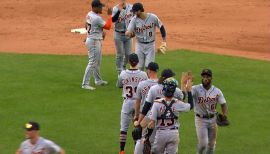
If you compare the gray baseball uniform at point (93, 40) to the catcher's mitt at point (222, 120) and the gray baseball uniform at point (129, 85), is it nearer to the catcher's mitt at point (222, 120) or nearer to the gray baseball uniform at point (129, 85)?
the gray baseball uniform at point (129, 85)

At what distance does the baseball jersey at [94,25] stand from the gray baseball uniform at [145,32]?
115 centimetres

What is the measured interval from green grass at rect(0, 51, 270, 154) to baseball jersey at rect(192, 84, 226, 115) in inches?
58.4

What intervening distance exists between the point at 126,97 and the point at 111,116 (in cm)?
299

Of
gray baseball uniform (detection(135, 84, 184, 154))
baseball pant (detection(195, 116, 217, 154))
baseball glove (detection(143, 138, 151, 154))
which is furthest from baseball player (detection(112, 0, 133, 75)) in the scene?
baseball glove (detection(143, 138, 151, 154))

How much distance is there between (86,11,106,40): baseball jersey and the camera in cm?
1944

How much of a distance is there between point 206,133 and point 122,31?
267 inches

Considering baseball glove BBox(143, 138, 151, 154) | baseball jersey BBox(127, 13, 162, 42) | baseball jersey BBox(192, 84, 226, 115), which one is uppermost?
baseball jersey BBox(127, 13, 162, 42)

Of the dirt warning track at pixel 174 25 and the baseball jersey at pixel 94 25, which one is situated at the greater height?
the dirt warning track at pixel 174 25

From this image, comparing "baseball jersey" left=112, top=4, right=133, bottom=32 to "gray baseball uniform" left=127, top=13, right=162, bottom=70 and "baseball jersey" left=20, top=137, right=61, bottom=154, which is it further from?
"baseball jersey" left=20, top=137, right=61, bottom=154

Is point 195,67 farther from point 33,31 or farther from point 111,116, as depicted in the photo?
point 33,31

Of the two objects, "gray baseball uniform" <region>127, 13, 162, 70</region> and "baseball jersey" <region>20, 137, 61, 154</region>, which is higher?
"gray baseball uniform" <region>127, 13, 162, 70</region>

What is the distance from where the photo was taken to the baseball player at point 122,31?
1989 centimetres

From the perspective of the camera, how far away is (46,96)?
63.5 ft

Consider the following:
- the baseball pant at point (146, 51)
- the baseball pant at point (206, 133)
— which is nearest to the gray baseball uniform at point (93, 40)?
the baseball pant at point (146, 51)
